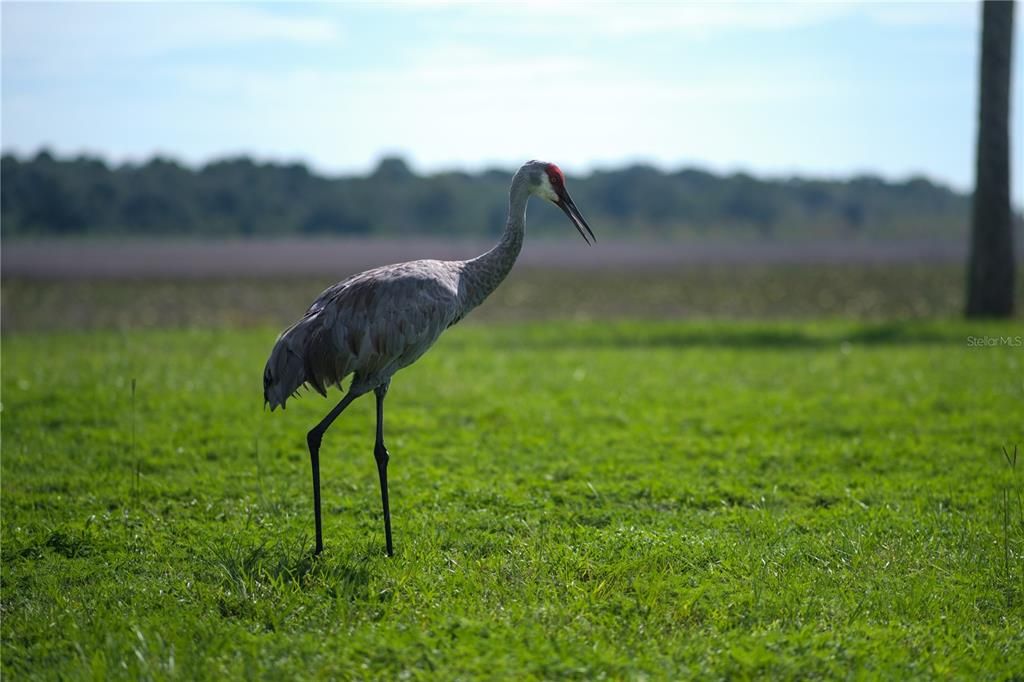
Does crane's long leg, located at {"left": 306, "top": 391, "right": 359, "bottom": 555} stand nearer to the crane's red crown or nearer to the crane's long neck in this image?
the crane's long neck

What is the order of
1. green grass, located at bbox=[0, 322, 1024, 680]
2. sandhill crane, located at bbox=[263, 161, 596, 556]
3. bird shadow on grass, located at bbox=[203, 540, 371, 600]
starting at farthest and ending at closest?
sandhill crane, located at bbox=[263, 161, 596, 556] → bird shadow on grass, located at bbox=[203, 540, 371, 600] → green grass, located at bbox=[0, 322, 1024, 680]

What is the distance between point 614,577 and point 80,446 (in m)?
5.91

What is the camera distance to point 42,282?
29.5 metres

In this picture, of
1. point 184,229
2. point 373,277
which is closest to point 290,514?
point 373,277

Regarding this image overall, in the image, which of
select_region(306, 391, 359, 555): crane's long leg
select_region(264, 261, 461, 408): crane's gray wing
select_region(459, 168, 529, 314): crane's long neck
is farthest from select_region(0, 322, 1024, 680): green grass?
select_region(459, 168, 529, 314): crane's long neck

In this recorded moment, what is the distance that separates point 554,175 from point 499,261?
0.79 meters

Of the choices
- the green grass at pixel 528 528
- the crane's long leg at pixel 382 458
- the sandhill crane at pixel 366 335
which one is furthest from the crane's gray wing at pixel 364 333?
the green grass at pixel 528 528

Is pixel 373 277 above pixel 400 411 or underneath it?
above

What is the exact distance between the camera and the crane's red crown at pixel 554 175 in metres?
7.05

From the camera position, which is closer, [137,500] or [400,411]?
[137,500]

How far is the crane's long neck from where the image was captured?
23.0 feet

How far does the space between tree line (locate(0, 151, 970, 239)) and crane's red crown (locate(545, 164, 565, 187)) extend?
39.2 meters

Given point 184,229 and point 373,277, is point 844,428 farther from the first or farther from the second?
point 184,229

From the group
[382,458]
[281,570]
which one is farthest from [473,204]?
[281,570]
